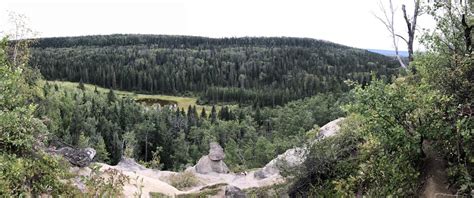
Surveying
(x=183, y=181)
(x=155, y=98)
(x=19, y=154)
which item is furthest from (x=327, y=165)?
(x=155, y=98)

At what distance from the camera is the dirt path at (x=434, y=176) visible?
10273 millimetres

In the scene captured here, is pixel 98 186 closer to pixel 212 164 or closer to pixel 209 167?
pixel 209 167

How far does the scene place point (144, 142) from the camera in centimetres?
9238

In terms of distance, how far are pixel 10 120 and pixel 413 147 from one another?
33.3ft

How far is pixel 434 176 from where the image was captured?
10555 millimetres

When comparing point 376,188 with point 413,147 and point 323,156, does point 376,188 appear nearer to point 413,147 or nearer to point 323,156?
point 413,147

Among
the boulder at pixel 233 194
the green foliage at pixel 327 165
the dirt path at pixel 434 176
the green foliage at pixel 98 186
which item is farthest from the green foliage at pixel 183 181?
the dirt path at pixel 434 176

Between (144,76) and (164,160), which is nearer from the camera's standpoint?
(164,160)

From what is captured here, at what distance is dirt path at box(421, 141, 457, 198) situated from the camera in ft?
33.7

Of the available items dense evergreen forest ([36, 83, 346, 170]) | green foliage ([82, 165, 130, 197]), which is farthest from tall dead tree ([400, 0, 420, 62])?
dense evergreen forest ([36, 83, 346, 170])

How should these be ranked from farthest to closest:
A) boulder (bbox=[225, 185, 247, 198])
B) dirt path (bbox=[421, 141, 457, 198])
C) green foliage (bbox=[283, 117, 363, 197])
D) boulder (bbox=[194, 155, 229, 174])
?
1. boulder (bbox=[194, 155, 229, 174])
2. boulder (bbox=[225, 185, 247, 198])
3. green foliage (bbox=[283, 117, 363, 197])
4. dirt path (bbox=[421, 141, 457, 198])

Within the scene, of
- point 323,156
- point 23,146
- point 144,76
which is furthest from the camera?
point 144,76

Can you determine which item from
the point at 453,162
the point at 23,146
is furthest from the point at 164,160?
the point at 453,162

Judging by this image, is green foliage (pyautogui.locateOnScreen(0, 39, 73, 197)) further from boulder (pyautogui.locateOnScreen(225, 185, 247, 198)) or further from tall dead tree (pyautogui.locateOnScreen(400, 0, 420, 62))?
tall dead tree (pyautogui.locateOnScreen(400, 0, 420, 62))
